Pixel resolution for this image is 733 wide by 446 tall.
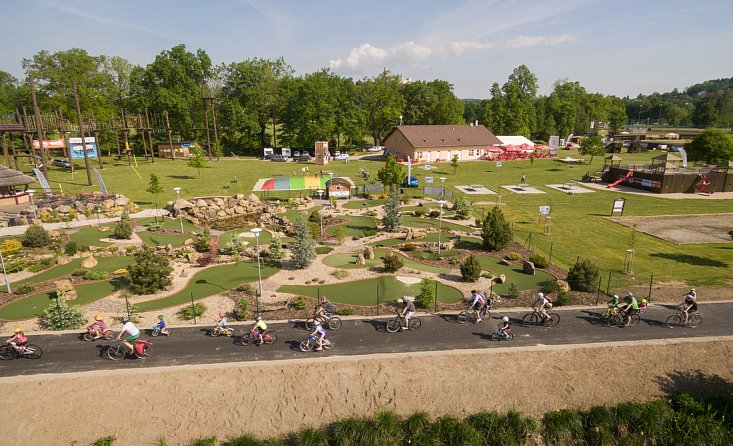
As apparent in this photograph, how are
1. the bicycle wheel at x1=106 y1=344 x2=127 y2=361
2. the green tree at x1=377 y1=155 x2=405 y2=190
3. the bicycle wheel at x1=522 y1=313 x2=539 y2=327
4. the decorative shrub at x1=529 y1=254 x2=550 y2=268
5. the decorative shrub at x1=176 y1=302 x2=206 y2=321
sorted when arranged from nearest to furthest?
the bicycle wheel at x1=106 y1=344 x2=127 y2=361
the bicycle wheel at x1=522 y1=313 x2=539 y2=327
the decorative shrub at x1=176 y1=302 x2=206 y2=321
the decorative shrub at x1=529 y1=254 x2=550 y2=268
the green tree at x1=377 y1=155 x2=405 y2=190

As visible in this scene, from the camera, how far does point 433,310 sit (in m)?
21.5

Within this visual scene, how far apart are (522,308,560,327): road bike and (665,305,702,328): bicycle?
5215 mm

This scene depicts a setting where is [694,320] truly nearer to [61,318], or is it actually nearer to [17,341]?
[17,341]

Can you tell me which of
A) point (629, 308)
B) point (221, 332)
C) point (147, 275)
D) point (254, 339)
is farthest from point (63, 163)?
point (629, 308)

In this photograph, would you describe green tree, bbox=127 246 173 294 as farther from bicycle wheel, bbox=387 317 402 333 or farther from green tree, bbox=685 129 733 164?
green tree, bbox=685 129 733 164

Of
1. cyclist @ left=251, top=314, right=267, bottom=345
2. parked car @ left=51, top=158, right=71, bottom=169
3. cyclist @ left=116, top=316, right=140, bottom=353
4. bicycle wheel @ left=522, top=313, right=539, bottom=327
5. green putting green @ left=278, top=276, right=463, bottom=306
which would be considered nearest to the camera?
cyclist @ left=116, top=316, right=140, bottom=353

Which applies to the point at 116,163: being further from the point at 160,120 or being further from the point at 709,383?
the point at 709,383

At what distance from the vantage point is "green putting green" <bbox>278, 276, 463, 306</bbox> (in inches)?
909

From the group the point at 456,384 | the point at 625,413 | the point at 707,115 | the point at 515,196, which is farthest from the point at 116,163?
the point at 707,115

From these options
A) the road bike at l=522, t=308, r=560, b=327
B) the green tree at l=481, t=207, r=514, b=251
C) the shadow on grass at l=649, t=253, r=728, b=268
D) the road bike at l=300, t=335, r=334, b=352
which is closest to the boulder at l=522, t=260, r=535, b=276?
the green tree at l=481, t=207, r=514, b=251

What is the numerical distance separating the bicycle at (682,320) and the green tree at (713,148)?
6049 centimetres

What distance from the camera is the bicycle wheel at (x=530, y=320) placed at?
19781 millimetres

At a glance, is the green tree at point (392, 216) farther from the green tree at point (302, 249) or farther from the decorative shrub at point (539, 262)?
the decorative shrub at point (539, 262)

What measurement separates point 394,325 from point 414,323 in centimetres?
120
